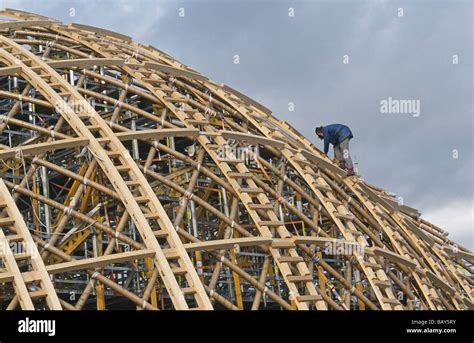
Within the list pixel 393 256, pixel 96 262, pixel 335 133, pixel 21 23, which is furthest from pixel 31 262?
pixel 335 133

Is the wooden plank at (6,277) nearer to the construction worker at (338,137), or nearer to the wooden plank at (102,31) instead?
the construction worker at (338,137)

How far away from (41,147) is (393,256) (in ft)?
34.8

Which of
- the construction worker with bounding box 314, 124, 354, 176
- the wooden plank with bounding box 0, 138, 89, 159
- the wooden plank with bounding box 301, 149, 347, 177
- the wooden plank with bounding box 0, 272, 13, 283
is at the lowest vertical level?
the wooden plank with bounding box 0, 272, 13, 283

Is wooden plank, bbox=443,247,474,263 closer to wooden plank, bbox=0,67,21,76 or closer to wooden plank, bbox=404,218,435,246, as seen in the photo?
wooden plank, bbox=404,218,435,246

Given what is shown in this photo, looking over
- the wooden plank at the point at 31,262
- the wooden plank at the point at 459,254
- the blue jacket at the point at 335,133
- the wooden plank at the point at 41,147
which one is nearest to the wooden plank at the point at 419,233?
the wooden plank at the point at 459,254

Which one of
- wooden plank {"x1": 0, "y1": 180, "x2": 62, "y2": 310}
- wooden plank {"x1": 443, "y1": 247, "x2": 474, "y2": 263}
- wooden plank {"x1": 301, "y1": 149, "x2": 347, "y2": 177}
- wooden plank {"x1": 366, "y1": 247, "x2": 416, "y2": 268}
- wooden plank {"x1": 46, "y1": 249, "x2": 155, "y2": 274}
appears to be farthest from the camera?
Answer: wooden plank {"x1": 443, "y1": 247, "x2": 474, "y2": 263}

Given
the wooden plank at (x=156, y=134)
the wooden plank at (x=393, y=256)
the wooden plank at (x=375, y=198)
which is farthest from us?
the wooden plank at (x=375, y=198)

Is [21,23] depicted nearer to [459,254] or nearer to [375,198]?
[375,198]

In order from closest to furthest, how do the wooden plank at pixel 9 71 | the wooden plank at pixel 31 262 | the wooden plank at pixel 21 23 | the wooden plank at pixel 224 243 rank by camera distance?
the wooden plank at pixel 31 262, the wooden plank at pixel 224 243, the wooden plank at pixel 9 71, the wooden plank at pixel 21 23

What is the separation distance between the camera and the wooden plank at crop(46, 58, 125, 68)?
78.0ft

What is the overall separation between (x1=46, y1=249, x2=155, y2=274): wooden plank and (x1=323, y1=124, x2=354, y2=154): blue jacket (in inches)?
387

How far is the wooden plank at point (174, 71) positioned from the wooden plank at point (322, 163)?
4361 millimetres

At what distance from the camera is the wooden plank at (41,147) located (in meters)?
19.4

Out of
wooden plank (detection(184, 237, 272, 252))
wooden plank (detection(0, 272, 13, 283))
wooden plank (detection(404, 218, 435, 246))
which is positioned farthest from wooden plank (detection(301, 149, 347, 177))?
→ wooden plank (detection(0, 272, 13, 283))
